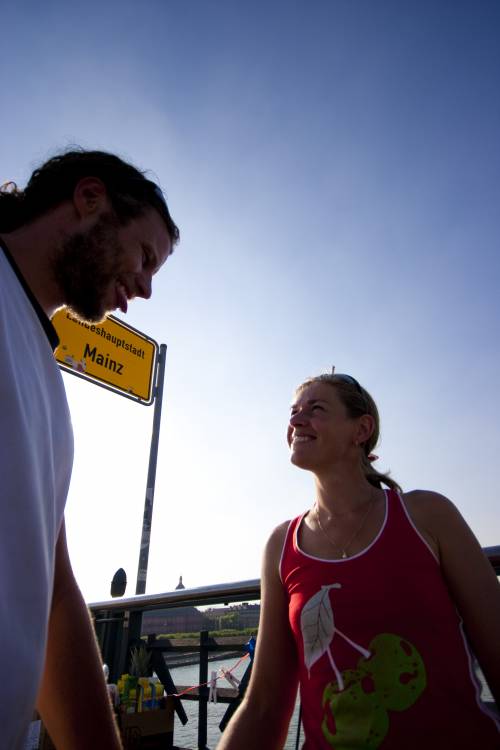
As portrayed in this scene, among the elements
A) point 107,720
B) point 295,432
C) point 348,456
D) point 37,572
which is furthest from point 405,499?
point 37,572

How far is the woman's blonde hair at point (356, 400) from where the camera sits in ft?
6.32

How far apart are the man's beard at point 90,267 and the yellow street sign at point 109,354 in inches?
101

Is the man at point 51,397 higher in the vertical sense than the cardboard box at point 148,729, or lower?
higher

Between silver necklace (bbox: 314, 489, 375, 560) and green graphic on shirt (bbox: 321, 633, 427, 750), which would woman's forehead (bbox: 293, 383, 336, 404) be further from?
green graphic on shirt (bbox: 321, 633, 427, 750)

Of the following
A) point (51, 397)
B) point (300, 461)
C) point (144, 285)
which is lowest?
point (51, 397)

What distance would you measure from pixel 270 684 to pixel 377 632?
42 centimetres

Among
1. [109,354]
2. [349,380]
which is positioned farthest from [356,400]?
[109,354]

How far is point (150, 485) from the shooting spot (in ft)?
15.2

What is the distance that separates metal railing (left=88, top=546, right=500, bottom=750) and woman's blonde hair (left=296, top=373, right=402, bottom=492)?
70 centimetres

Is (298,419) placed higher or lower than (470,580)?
higher

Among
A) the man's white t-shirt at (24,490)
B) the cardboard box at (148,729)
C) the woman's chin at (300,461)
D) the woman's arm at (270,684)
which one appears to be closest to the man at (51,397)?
the man's white t-shirt at (24,490)

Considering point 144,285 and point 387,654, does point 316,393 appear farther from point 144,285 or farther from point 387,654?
point 387,654

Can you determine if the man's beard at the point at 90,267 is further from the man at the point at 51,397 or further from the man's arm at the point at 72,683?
the man's arm at the point at 72,683

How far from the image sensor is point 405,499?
4.86ft
